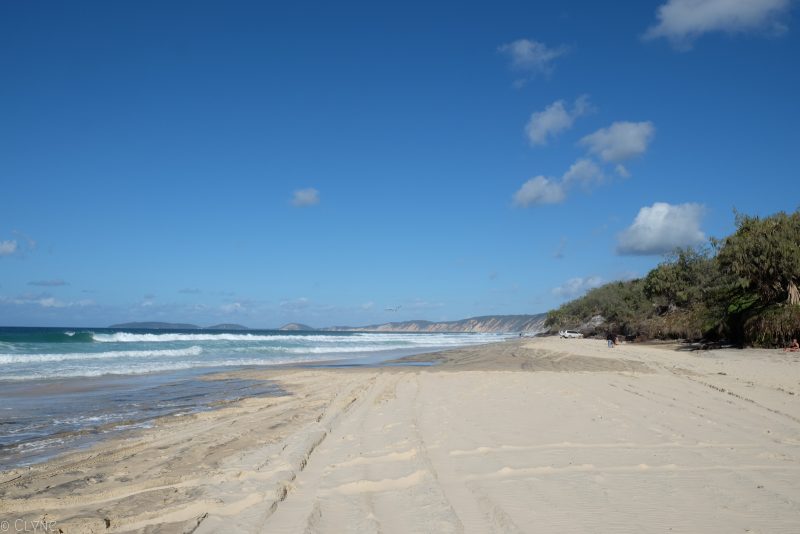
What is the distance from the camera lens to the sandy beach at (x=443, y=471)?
389 centimetres

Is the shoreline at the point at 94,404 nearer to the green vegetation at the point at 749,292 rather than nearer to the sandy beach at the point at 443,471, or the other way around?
the sandy beach at the point at 443,471

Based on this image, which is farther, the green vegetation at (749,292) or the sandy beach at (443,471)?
the green vegetation at (749,292)

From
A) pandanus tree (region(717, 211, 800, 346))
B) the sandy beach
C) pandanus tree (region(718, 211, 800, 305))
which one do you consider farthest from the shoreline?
pandanus tree (region(718, 211, 800, 305))

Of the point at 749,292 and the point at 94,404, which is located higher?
the point at 749,292

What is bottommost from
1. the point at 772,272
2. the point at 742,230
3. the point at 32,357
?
the point at 32,357

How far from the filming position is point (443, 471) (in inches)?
199

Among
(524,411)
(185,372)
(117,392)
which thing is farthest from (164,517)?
(185,372)

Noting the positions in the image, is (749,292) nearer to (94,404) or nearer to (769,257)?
(769,257)

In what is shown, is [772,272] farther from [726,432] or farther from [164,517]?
[164,517]

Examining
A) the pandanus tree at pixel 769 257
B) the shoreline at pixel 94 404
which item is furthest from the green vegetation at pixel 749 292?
the shoreline at pixel 94 404

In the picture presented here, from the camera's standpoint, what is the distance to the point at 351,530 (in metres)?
3.71

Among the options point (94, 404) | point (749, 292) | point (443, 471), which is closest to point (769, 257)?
point (749, 292)

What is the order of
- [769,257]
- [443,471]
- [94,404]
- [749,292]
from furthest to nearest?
[749,292] → [769,257] → [94,404] → [443,471]

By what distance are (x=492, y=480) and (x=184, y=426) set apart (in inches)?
221
